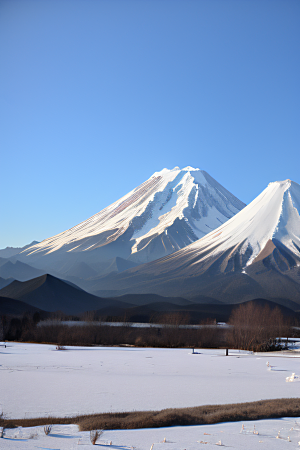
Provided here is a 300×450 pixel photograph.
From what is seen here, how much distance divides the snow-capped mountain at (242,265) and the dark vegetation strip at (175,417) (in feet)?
425

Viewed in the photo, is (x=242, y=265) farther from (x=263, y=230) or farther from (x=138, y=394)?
(x=138, y=394)

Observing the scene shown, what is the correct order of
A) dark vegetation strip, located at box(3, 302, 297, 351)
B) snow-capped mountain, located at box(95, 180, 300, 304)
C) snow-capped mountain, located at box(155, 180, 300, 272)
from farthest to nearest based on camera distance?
snow-capped mountain, located at box(155, 180, 300, 272)
snow-capped mountain, located at box(95, 180, 300, 304)
dark vegetation strip, located at box(3, 302, 297, 351)

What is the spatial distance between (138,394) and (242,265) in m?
160

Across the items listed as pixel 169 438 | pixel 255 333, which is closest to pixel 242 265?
pixel 255 333

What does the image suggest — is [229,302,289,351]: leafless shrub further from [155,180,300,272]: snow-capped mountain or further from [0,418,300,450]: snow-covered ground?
[155,180,300,272]: snow-capped mountain

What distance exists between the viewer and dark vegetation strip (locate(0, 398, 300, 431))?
437 inches

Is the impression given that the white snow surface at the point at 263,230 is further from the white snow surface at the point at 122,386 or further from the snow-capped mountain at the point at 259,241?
the white snow surface at the point at 122,386

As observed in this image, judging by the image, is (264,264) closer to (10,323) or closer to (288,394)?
(10,323)

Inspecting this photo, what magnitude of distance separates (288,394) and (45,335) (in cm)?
4088

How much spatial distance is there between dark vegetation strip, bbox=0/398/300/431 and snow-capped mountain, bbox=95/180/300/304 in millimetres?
129617

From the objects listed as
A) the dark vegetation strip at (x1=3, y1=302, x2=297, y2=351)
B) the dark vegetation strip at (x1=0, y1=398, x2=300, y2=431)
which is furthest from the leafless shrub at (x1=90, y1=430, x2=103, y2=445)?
the dark vegetation strip at (x1=3, y1=302, x2=297, y2=351)

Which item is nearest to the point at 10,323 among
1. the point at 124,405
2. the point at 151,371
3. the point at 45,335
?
the point at 45,335

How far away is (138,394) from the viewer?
16.0 meters

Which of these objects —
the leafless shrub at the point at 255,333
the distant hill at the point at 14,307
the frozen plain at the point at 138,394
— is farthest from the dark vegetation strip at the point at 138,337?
the distant hill at the point at 14,307
